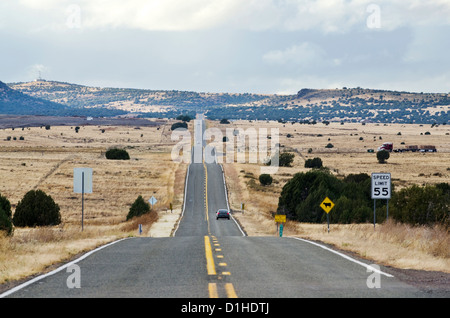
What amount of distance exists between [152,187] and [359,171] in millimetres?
34639

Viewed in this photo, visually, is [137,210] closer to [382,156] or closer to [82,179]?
[82,179]

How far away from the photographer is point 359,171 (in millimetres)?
97438

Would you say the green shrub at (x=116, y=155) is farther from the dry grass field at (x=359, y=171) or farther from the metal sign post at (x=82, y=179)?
the metal sign post at (x=82, y=179)

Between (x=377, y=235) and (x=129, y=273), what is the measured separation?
40.2ft

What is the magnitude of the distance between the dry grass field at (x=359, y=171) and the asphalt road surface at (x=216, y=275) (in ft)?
6.06

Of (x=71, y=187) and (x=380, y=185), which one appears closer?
(x=380, y=185)

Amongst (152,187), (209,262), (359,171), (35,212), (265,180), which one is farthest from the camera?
(359,171)

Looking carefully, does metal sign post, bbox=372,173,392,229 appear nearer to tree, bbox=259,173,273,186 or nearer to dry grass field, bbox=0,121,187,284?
dry grass field, bbox=0,121,187,284

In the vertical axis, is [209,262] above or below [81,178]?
below

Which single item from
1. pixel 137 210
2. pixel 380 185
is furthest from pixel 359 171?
pixel 380 185

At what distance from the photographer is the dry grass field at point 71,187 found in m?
17.9

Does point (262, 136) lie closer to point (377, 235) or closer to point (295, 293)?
point (377, 235)

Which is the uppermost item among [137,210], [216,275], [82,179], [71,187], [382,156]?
[82,179]

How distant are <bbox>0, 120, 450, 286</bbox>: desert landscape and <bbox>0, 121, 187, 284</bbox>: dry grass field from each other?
0.16 ft
